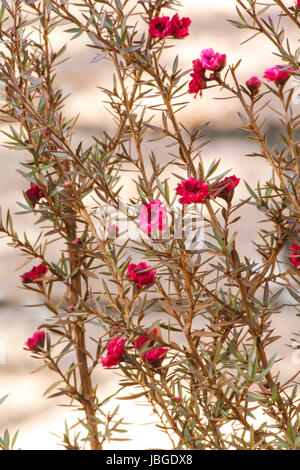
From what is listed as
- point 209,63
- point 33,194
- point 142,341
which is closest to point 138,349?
point 142,341

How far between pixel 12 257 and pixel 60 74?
1.38 feet

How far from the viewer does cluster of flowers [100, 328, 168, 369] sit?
2.36 ft

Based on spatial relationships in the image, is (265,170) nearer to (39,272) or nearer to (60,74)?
(60,74)

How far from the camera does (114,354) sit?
2.37ft

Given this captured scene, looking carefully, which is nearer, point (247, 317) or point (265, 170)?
point (247, 317)

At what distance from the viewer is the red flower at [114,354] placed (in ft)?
2.35

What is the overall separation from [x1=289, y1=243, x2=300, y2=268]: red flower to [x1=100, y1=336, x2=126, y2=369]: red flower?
0.88ft

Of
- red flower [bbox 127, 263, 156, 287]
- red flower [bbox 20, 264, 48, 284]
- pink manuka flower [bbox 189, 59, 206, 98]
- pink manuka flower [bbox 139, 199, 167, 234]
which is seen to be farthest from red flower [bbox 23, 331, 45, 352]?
pink manuka flower [bbox 189, 59, 206, 98]

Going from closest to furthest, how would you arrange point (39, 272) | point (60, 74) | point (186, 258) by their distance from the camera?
point (186, 258) < point (39, 272) < point (60, 74)

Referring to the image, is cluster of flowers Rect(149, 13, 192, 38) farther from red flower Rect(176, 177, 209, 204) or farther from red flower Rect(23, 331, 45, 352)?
red flower Rect(23, 331, 45, 352)

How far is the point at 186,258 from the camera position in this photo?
2.30 feet

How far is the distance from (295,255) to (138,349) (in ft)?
0.86
